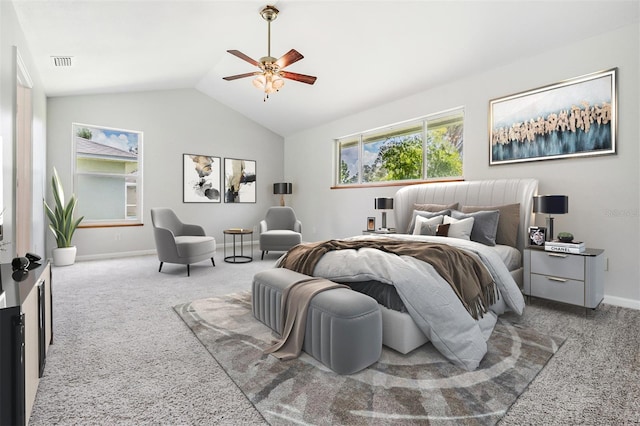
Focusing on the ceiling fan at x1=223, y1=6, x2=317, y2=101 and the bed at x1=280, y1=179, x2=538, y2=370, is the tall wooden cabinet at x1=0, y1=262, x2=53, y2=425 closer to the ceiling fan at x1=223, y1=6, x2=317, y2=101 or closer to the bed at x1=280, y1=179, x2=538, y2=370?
the bed at x1=280, y1=179, x2=538, y2=370

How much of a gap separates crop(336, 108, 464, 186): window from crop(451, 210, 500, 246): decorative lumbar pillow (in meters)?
1.16

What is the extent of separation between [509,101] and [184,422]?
4.43 m

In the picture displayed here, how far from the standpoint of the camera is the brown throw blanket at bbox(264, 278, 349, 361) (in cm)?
205

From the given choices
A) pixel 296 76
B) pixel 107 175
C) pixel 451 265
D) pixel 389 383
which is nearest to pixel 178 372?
pixel 389 383

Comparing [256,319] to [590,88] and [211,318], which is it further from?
[590,88]

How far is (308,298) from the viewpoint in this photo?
2049 mm

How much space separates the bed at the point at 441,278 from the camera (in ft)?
6.61

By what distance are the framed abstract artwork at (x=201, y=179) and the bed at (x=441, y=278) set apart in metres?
4.55

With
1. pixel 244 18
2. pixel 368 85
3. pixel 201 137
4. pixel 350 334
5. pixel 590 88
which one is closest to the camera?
pixel 350 334

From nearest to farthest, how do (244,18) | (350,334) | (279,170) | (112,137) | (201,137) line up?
(350,334) → (244,18) → (112,137) → (201,137) → (279,170)

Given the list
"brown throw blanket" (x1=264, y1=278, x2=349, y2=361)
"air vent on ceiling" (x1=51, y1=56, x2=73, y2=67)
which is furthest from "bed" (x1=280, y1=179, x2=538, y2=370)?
"air vent on ceiling" (x1=51, y1=56, x2=73, y2=67)

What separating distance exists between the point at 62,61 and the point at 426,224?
4964mm

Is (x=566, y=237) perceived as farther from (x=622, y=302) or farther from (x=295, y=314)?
(x=295, y=314)

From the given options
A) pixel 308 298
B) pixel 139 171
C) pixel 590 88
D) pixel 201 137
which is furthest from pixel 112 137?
pixel 590 88
